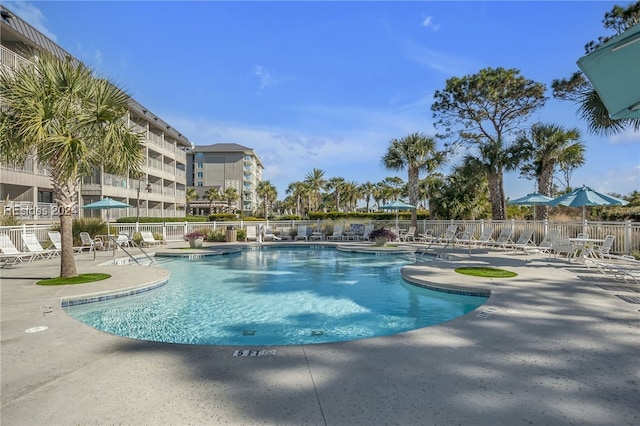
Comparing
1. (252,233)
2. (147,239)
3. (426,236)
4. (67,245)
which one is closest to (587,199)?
(426,236)

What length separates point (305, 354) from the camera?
393cm

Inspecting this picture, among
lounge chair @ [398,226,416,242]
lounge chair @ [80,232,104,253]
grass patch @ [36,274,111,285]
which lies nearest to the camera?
grass patch @ [36,274,111,285]

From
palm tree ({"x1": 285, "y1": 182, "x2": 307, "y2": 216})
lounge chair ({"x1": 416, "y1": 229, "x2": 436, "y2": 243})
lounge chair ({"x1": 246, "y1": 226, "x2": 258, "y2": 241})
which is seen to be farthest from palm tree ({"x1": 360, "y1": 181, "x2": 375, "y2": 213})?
lounge chair ({"x1": 246, "y1": 226, "x2": 258, "y2": 241})

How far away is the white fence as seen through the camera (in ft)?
40.0

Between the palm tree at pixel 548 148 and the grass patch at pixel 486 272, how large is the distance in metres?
11.7

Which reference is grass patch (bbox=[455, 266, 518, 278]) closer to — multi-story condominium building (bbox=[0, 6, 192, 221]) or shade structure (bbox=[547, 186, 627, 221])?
shade structure (bbox=[547, 186, 627, 221])

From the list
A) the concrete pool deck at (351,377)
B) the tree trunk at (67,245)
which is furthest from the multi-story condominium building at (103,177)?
the concrete pool deck at (351,377)

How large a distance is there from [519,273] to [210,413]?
355 inches

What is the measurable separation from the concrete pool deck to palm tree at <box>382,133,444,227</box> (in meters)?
18.1

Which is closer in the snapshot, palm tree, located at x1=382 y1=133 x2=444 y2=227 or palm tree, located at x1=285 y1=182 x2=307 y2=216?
palm tree, located at x1=382 y1=133 x2=444 y2=227

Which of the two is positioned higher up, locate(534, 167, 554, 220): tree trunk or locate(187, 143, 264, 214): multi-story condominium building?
locate(187, 143, 264, 214): multi-story condominium building

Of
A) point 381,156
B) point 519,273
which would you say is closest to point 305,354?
point 519,273

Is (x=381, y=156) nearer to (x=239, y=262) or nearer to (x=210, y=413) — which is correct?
(x=239, y=262)

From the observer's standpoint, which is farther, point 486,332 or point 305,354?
point 486,332
